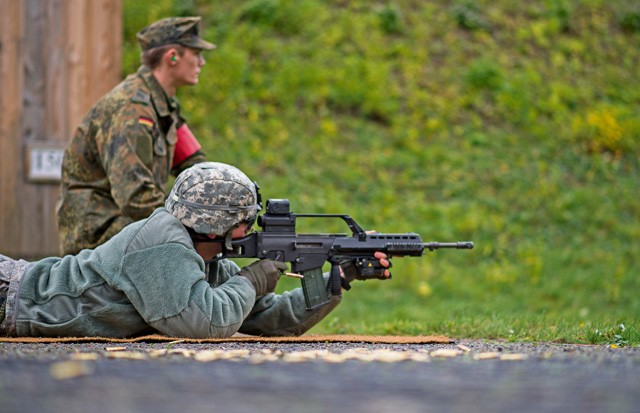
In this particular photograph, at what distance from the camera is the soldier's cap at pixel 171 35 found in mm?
7262

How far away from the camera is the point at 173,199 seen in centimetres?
547

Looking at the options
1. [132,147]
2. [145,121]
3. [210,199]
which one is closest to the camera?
[210,199]

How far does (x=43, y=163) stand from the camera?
918 cm

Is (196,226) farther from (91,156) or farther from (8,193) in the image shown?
(8,193)

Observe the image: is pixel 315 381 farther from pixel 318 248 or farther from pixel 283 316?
pixel 283 316

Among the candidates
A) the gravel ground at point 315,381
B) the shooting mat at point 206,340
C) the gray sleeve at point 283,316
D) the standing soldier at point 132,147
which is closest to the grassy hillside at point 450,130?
the standing soldier at point 132,147

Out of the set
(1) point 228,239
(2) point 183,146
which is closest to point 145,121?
(2) point 183,146

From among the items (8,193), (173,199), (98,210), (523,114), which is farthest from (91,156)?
(523,114)

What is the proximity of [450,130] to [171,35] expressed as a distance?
6.75 m

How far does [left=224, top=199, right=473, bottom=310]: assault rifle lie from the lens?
19.2ft

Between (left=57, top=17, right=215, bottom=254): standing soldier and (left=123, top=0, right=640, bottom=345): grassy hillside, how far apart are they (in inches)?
124

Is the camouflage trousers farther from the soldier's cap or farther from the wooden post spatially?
the wooden post

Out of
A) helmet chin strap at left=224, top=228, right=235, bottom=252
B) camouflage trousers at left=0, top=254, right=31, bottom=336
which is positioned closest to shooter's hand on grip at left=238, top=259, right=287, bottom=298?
helmet chin strap at left=224, top=228, right=235, bottom=252

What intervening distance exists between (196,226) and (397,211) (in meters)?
6.76
